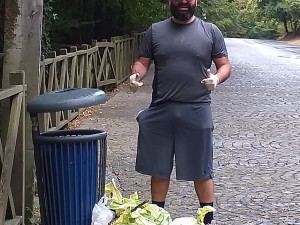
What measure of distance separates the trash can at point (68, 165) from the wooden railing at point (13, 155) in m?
0.24

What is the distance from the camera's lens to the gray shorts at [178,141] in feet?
16.4

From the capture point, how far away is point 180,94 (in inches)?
196

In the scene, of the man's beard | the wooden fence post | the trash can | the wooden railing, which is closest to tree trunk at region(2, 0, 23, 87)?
the wooden railing

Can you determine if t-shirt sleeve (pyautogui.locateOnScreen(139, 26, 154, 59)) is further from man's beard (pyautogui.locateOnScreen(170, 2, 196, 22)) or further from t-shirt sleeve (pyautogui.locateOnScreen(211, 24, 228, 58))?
t-shirt sleeve (pyautogui.locateOnScreen(211, 24, 228, 58))

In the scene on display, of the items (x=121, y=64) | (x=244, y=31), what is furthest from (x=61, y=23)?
(x=244, y=31)

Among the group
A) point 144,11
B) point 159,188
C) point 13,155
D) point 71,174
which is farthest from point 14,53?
point 144,11

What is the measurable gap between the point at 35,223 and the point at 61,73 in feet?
17.9

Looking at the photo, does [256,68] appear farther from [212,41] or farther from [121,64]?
[212,41]

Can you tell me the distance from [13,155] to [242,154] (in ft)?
15.4

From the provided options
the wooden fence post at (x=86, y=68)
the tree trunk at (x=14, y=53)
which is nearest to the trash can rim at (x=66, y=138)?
the tree trunk at (x=14, y=53)

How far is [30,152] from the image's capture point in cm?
563

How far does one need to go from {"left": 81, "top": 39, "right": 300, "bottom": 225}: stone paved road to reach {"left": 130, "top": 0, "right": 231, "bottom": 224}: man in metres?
1.21

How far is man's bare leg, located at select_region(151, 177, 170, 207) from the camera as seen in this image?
5.19 metres

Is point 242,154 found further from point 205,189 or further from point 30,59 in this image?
point 30,59
